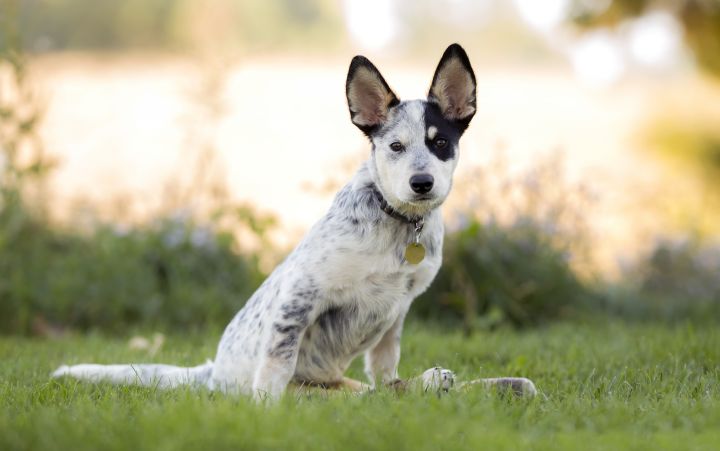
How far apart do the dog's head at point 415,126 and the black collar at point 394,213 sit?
23 millimetres

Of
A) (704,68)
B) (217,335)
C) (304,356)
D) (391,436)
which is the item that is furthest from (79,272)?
(704,68)

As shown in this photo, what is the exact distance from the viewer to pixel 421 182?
3871mm

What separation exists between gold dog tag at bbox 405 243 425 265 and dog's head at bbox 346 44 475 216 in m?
0.19

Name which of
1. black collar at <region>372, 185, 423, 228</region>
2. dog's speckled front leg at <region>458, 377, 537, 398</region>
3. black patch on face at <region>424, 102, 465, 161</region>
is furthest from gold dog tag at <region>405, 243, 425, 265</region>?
dog's speckled front leg at <region>458, 377, 537, 398</region>

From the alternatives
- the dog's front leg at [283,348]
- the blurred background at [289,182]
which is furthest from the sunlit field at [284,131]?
the dog's front leg at [283,348]

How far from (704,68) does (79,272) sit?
30.4 ft

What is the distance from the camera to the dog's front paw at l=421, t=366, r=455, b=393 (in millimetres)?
3867

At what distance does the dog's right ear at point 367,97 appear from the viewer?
420 cm

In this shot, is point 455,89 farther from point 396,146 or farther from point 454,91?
point 396,146

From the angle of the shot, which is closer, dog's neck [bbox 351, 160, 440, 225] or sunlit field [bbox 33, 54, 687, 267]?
dog's neck [bbox 351, 160, 440, 225]

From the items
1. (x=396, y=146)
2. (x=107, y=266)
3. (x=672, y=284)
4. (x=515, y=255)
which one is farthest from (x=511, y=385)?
(x=672, y=284)

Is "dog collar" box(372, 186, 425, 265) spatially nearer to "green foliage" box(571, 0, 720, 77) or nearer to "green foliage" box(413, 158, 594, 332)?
"green foliage" box(413, 158, 594, 332)

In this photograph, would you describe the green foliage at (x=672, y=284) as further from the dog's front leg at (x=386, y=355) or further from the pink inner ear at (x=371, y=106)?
the pink inner ear at (x=371, y=106)

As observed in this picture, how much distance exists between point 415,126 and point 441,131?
134mm
